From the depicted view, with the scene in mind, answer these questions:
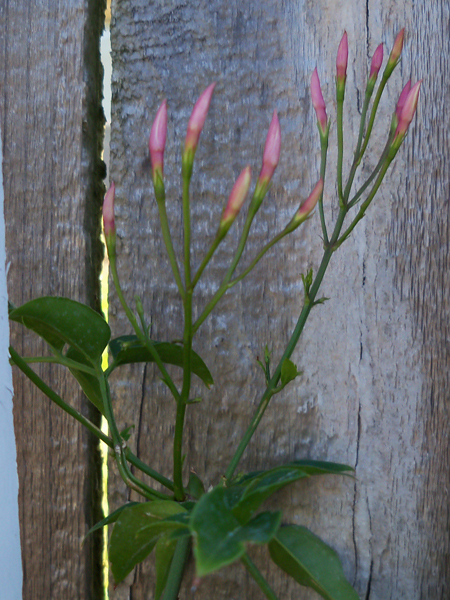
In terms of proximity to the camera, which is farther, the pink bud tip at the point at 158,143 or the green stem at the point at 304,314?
the green stem at the point at 304,314

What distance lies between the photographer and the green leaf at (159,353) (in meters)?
0.55

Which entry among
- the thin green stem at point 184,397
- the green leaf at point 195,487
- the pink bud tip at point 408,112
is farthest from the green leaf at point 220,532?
the pink bud tip at point 408,112

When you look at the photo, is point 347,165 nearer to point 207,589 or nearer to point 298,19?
point 298,19

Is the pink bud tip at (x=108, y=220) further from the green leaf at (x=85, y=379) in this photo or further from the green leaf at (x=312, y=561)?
the green leaf at (x=312, y=561)

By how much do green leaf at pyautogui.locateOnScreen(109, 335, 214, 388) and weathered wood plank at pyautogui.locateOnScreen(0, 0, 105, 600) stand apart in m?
0.15

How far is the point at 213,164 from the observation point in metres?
0.67

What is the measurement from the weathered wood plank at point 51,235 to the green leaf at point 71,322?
0.19m

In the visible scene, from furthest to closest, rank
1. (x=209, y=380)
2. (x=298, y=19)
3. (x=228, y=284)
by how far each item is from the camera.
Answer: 1. (x=298, y=19)
2. (x=209, y=380)
3. (x=228, y=284)

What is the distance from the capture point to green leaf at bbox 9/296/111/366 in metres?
0.48

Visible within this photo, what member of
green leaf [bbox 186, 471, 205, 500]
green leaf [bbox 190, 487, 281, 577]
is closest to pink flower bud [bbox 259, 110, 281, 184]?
green leaf [bbox 190, 487, 281, 577]

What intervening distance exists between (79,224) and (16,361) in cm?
25

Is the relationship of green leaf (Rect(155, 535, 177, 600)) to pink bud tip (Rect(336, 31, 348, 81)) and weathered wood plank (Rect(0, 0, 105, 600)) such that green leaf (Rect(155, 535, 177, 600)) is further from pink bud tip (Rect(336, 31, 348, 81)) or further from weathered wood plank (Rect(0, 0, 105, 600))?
pink bud tip (Rect(336, 31, 348, 81))

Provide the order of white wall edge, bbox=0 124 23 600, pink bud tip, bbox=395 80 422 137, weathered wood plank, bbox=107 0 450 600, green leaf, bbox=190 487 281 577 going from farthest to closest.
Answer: weathered wood plank, bbox=107 0 450 600
pink bud tip, bbox=395 80 422 137
white wall edge, bbox=0 124 23 600
green leaf, bbox=190 487 281 577

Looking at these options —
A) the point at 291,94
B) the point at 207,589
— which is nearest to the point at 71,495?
the point at 207,589
